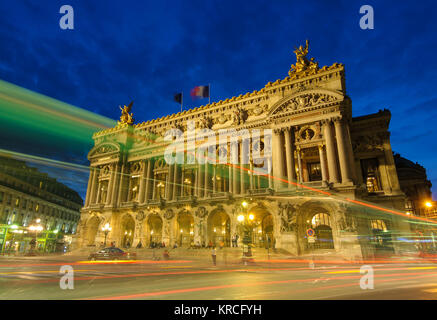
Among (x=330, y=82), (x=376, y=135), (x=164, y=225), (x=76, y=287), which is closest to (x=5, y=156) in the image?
(x=164, y=225)

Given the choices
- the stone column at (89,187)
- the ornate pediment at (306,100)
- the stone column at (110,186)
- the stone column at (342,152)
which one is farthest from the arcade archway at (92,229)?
the stone column at (342,152)

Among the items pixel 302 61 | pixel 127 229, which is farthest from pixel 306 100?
pixel 127 229

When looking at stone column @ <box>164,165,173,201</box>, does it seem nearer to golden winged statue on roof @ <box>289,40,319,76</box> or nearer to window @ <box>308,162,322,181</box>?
window @ <box>308,162,322,181</box>

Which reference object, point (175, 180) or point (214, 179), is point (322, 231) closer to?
point (214, 179)

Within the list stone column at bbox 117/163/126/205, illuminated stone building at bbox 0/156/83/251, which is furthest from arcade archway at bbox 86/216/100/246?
illuminated stone building at bbox 0/156/83/251

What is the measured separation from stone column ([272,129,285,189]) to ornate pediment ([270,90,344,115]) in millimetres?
3349

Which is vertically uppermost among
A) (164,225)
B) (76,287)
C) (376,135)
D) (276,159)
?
(376,135)

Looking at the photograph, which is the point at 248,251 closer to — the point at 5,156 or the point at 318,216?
the point at 318,216

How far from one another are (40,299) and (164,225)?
32543 millimetres

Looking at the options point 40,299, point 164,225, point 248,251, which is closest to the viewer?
point 40,299

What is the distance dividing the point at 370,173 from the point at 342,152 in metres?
7.12

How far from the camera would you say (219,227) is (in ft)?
123

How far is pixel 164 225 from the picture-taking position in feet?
130

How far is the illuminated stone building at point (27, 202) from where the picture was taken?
2104 inches
